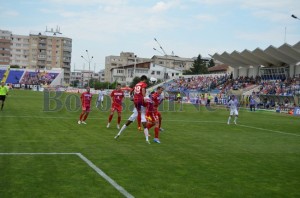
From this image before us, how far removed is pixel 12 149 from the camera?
10977 mm

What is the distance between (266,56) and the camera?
189 feet

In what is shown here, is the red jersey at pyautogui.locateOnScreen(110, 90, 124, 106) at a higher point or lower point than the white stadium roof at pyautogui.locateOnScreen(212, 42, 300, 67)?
lower

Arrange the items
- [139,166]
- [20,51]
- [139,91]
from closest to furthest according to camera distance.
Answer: [139,166] → [139,91] → [20,51]

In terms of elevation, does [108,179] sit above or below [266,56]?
below

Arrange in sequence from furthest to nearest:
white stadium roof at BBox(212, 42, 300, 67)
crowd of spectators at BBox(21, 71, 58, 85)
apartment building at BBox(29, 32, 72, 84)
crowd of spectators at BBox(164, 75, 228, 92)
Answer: apartment building at BBox(29, 32, 72, 84) → crowd of spectators at BBox(21, 71, 58, 85) → crowd of spectators at BBox(164, 75, 228, 92) → white stadium roof at BBox(212, 42, 300, 67)

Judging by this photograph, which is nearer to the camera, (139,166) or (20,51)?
(139,166)

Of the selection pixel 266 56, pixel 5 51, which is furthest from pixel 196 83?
pixel 5 51

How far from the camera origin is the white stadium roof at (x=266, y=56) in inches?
2037

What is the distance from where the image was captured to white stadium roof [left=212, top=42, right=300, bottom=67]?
5175 cm

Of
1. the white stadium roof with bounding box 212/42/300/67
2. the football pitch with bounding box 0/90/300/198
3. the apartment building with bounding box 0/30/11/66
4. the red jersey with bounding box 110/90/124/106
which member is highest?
the apartment building with bounding box 0/30/11/66

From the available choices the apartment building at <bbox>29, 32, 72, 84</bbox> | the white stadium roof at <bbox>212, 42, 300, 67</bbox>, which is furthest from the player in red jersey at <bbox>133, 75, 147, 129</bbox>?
the apartment building at <bbox>29, 32, 72, 84</bbox>

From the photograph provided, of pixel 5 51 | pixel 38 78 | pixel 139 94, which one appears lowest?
pixel 139 94

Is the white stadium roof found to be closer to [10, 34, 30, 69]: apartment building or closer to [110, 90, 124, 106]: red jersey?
[110, 90, 124, 106]: red jersey

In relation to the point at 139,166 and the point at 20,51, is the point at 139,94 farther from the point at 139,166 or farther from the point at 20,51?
the point at 20,51
